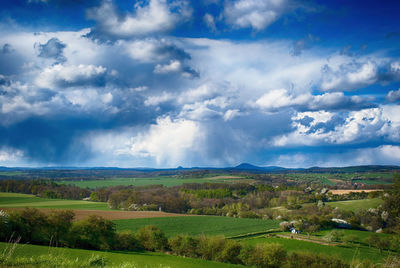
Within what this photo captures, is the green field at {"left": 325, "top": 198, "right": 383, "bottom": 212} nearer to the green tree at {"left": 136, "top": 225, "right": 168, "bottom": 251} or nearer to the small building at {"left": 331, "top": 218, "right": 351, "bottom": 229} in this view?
the small building at {"left": 331, "top": 218, "right": 351, "bottom": 229}

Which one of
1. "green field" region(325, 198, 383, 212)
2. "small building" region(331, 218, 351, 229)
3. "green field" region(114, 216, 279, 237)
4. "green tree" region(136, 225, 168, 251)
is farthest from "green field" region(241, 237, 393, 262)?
"green field" region(325, 198, 383, 212)

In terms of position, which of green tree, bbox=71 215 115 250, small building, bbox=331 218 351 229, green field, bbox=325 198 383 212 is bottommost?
small building, bbox=331 218 351 229

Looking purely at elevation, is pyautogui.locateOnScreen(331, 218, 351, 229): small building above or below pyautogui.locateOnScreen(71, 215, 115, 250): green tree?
below

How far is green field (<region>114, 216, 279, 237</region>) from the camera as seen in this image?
6681 cm

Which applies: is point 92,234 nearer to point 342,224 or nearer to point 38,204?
point 38,204

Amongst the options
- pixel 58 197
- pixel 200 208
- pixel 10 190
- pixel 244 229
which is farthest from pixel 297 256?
pixel 10 190

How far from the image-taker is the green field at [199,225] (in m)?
66.8

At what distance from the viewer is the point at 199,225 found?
75.8 meters

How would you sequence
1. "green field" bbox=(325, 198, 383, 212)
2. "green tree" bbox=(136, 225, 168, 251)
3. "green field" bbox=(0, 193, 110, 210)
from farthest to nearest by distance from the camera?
1. "green field" bbox=(325, 198, 383, 212)
2. "green field" bbox=(0, 193, 110, 210)
3. "green tree" bbox=(136, 225, 168, 251)

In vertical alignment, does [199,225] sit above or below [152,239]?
below

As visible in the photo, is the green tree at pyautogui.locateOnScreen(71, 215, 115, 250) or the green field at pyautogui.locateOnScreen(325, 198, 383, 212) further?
the green field at pyautogui.locateOnScreen(325, 198, 383, 212)

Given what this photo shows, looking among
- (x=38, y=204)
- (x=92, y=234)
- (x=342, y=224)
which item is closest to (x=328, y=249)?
(x=342, y=224)

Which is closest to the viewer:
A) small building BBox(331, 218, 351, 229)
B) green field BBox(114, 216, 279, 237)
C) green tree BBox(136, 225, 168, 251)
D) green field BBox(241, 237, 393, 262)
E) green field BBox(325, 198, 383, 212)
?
green tree BBox(136, 225, 168, 251)

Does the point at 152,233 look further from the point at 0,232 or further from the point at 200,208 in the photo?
the point at 200,208
